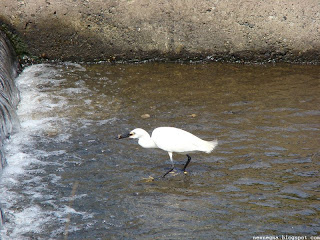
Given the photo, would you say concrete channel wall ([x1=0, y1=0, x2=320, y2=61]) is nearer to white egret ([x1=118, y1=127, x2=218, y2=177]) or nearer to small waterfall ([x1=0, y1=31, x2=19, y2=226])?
small waterfall ([x1=0, y1=31, x2=19, y2=226])

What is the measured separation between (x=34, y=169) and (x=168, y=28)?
14.6ft

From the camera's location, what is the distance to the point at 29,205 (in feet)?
14.9

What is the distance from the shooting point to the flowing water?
418cm

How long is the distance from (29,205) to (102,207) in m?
0.69

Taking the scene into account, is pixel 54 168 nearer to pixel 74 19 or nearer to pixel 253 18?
pixel 74 19

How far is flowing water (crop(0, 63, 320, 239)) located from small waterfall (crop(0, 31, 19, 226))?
15cm

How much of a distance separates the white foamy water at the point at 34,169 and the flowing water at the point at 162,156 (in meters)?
0.01

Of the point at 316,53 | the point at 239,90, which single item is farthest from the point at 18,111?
the point at 316,53

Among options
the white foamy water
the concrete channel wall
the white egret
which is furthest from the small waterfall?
the white egret

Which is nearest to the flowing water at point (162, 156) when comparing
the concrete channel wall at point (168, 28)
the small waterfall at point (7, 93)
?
the small waterfall at point (7, 93)

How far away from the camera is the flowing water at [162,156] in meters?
4.18

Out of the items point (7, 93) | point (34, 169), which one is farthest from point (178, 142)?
point (7, 93)

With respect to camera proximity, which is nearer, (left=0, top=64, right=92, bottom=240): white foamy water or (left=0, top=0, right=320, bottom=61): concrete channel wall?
(left=0, top=64, right=92, bottom=240): white foamy water

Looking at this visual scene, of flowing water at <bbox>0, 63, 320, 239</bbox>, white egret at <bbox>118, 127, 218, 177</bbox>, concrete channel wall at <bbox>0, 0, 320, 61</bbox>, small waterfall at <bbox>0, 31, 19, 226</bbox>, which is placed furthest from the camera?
concrete channel wall at <bbox>0, 0, 320, 61</bbox>
